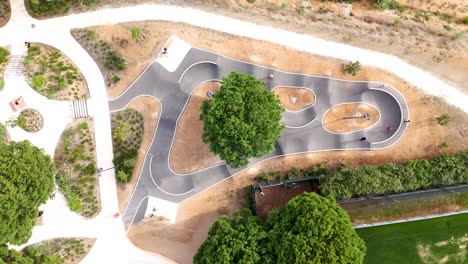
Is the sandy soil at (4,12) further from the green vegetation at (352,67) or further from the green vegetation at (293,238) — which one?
the green vegetation at (352,67)

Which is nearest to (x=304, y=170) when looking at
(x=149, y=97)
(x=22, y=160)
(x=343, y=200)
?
(x=343, y=200)

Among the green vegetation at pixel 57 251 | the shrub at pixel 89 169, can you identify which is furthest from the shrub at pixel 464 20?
the green vegetation at pixel 57 251

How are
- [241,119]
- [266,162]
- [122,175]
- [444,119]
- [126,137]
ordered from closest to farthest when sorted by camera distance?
1. [241,119]
2. [122,175]
3. [444,119]
4. [126,137]
5. [266,162]

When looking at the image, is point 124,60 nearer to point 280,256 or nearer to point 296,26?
point 296,26

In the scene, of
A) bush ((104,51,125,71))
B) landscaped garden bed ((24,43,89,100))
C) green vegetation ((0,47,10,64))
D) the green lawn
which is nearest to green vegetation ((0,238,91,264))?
landscaped garden bed ((24,43,89,100))

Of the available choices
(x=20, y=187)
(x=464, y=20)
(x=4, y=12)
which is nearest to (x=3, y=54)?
(x=4, y=12)

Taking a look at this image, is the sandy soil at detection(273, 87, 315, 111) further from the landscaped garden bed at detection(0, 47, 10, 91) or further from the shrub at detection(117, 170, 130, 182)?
the landscaped garden bed at detection(0, 47, 10, 91)

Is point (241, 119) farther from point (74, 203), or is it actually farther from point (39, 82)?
point (39, 82)
